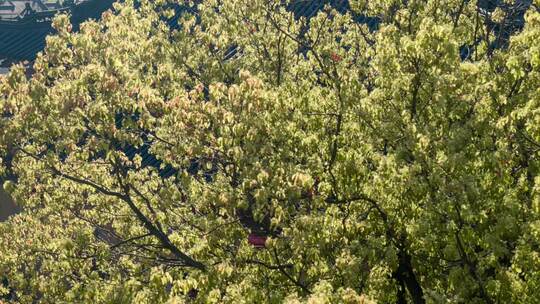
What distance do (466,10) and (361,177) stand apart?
25.8 feet

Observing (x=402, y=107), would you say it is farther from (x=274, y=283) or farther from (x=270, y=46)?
(x=270, y=46)

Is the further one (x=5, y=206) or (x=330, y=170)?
(x=5, y=206)

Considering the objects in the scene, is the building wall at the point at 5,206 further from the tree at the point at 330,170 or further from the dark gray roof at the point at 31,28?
the tree at the point at 330,170

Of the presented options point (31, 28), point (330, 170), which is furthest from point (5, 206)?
point (330, 170)

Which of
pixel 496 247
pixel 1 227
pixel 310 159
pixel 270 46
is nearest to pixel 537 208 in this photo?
pixel 496 247

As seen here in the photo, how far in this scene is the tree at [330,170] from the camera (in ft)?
36.2

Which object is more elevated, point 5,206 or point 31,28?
point 31,28

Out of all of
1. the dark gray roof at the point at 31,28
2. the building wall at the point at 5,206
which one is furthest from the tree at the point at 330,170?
the dark gray roof at the point at 31,28

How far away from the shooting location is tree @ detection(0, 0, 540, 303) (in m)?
11.0

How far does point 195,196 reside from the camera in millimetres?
15617

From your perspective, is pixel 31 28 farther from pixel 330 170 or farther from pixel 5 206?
pixel 330 170

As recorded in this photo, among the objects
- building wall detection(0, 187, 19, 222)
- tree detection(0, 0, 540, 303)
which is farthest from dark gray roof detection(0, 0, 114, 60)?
tree detection(0, 0, 540, 303)

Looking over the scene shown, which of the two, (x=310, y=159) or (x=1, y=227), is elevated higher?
(x=1, y=227)

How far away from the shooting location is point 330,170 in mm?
12461
